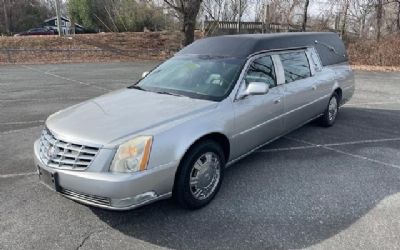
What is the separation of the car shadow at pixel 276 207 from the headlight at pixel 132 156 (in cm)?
68

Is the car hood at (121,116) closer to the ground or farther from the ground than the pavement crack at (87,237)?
farther from the ground

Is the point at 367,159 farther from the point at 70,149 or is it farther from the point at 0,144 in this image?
the point at 0,144

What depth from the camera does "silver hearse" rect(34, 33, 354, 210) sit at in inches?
120

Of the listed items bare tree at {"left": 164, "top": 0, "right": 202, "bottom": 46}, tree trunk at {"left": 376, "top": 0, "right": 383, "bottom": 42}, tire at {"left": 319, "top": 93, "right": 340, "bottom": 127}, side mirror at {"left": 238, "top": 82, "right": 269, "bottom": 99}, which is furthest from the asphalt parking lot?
tree trunk at {"left": 376, "top": 0, "right": 383, "bottom": 42}

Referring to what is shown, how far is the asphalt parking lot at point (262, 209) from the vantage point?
3.14 meters

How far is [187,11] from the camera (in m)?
20.4

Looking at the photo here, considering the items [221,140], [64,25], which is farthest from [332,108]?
[64,25]

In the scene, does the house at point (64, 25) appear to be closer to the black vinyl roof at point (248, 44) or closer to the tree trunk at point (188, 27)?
the tree trunk at point (188, 27)

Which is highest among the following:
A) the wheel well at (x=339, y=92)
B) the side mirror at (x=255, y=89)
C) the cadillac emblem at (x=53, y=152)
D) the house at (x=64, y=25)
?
the house at (x=64, y=25)

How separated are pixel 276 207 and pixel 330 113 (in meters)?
3.55

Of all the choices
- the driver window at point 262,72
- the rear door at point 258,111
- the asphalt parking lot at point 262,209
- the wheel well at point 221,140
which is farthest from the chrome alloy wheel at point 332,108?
the wheel well at point 221,140

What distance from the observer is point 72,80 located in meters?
13.4

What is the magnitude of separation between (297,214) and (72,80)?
1180 cm

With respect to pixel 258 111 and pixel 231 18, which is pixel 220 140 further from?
pixel 231 18
